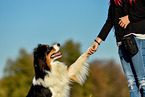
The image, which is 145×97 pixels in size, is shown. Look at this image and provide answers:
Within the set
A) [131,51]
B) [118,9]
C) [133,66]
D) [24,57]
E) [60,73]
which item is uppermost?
[24,57]

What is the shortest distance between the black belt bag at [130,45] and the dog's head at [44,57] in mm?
2081

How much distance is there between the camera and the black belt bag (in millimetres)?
3070

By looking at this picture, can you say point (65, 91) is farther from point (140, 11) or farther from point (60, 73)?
point (140, 11)

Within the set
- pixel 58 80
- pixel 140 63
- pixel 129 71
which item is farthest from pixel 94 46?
pixel 58 80

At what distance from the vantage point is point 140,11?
3139 millimetres

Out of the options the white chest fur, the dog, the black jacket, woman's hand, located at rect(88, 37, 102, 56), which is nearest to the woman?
the black jacket

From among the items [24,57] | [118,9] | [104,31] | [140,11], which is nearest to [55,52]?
[104,31]

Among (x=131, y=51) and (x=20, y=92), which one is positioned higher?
(x=20, y=92)

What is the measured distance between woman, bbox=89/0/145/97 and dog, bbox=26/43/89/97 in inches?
48.0

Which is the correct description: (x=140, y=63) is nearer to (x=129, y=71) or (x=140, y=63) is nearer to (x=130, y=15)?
(x=129, y=71)

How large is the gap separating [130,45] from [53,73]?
216 cm

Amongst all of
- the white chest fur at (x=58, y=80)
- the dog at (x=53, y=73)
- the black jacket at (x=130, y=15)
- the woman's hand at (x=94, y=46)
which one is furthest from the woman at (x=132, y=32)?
the white chest fur at (x=58, y=80)

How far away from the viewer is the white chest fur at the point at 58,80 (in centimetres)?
460

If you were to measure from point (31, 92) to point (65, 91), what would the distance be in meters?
0.77
